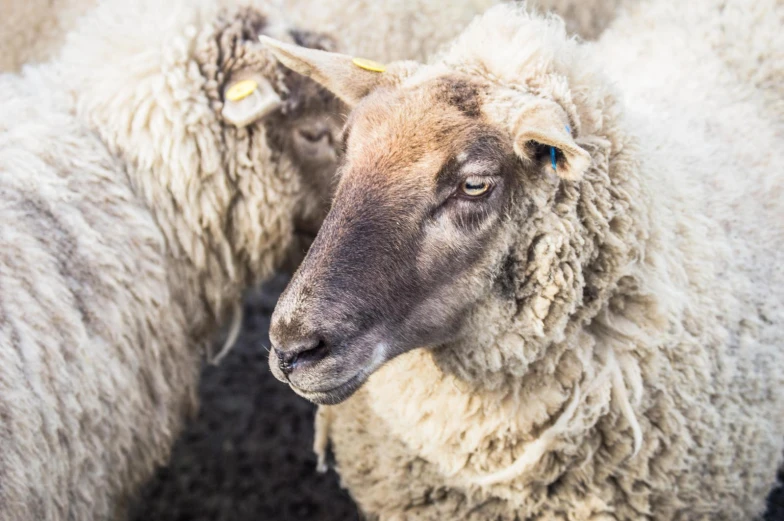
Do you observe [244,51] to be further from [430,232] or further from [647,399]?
[647,399]

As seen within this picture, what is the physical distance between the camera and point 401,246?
5.68ft

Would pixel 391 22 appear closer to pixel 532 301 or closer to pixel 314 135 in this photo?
pixel 314 135

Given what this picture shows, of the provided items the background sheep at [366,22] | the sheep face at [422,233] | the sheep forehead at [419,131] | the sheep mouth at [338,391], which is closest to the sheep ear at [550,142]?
the sheep face at [422,233]

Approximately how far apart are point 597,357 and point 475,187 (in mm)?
574

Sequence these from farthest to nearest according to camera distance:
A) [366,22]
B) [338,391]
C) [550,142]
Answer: [366,22] < [338,391] < [550,142]

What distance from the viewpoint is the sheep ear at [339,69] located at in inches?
82.7

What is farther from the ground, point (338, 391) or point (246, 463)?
point (338, 391)

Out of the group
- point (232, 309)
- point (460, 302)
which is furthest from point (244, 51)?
point (460, 302)

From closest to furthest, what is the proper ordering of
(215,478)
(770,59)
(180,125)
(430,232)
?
(430,232)
(180,125)
(770,59)
(215,478)

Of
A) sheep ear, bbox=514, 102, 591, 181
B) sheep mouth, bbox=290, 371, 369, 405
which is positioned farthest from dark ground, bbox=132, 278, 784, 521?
sheep ear, bbox=514, 102, 591, 181

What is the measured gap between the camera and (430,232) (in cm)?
175

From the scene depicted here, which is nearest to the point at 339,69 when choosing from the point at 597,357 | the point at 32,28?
the point at 597,357

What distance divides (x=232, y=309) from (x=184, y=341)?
288 millimetres

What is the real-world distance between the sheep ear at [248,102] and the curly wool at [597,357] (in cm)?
78
